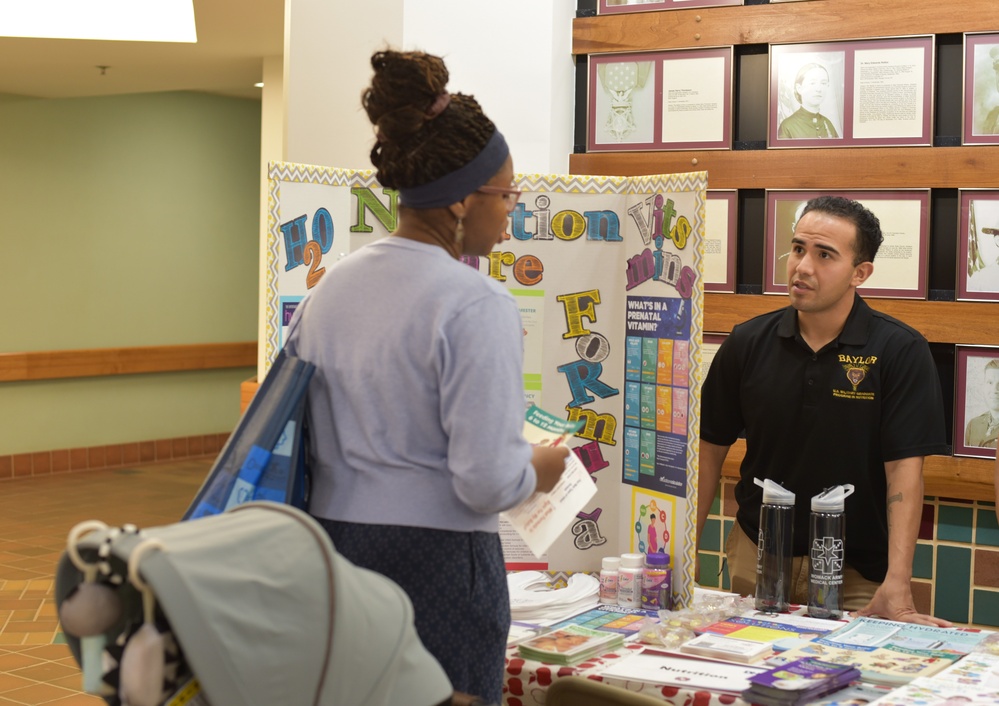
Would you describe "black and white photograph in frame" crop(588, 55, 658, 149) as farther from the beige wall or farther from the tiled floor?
Answer: the beige wall

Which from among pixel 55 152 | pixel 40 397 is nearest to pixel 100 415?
pixel 40 397

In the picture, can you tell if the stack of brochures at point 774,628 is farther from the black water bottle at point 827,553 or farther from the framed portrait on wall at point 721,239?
the framed portrait on wall at point 721,239

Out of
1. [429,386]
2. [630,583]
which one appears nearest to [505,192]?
[429,386]

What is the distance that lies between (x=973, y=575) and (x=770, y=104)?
1696 mm

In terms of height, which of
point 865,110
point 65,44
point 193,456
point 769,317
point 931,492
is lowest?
point 193,456

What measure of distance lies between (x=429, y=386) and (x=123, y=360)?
8911 mm

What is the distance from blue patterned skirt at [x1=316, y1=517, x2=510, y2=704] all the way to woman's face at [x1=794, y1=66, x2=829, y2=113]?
2.47m

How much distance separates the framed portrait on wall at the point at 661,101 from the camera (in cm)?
394

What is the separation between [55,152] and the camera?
379 inches

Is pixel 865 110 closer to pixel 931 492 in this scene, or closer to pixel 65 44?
pixel 931 492

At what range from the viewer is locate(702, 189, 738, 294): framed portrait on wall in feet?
13.0

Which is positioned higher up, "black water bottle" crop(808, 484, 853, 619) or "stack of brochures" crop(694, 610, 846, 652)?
"black water bottle" crop(808, 484, 853, 619)

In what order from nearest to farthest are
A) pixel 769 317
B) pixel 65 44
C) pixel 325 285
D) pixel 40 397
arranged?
pixel 325 285 < pixel 769 317 < pixel 65 44 < pixel 40 397

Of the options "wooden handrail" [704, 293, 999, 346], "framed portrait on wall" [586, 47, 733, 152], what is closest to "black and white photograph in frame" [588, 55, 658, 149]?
"framed portrait on wall" [586, 47, 733, 152]
